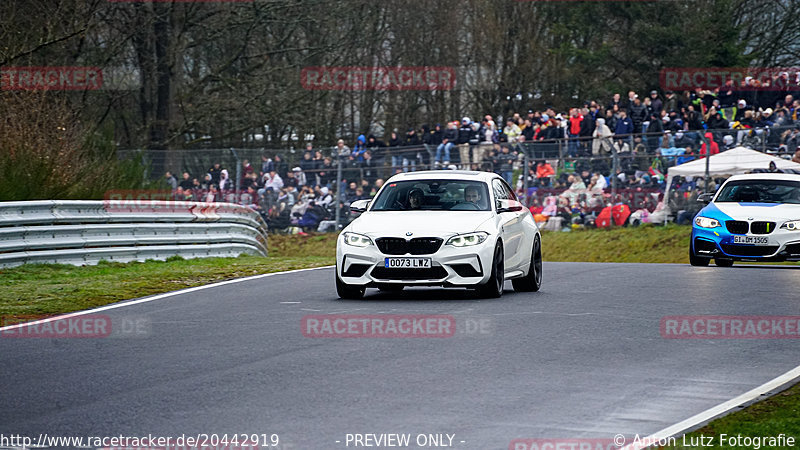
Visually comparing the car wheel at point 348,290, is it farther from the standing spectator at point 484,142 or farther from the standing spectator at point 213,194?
the standing spectator at point 213,194

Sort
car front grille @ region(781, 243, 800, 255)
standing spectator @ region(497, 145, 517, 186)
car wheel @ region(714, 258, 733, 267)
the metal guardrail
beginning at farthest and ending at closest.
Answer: standing spectator @ region(497, 145, 517, 186)
car wheel @ region(714, 258, 733, 267)
car front grille @ region(781, 243, 800, 255)
the metal guardrail

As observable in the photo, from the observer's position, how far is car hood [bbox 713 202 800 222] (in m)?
20.0

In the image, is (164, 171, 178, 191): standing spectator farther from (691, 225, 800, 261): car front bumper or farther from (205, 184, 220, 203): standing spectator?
(691, 225, 800, 261): car front bumper

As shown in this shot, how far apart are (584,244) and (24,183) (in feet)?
47.6

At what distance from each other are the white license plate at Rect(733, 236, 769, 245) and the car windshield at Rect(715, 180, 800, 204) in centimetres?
120

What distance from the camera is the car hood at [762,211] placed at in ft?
65.5

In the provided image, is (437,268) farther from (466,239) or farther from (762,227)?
(762,227)

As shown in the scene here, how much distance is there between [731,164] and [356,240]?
15985 mm

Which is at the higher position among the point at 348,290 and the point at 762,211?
the point at 762,211

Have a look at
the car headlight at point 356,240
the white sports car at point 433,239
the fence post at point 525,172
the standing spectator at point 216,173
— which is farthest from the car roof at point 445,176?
the standing spectator at point 216,173

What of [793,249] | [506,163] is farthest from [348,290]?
[506,163]

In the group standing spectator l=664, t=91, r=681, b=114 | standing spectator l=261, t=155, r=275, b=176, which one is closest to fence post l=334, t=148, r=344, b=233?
standing spectator l=261, t=155, r=275, b=176

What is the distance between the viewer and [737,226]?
20.1m

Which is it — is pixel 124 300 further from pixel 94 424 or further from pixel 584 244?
pixel 584 244
